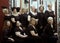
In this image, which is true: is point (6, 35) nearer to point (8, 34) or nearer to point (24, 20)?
point (8, 34)

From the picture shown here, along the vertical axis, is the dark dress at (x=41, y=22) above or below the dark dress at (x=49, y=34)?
above

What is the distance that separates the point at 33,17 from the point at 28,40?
1.93ft

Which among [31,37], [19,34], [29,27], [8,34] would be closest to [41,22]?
[29,27]

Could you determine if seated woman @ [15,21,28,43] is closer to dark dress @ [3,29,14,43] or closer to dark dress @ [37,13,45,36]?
dark dress @ [3,29,14,43]

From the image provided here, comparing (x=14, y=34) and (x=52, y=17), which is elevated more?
(x=52, y=17)

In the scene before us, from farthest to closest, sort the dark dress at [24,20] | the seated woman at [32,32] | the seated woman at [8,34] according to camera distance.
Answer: the dark dress at [24,20]
the seated woman at [32,32]
the seated woman at [8,34]

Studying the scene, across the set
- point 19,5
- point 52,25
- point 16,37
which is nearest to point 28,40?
point 16,37

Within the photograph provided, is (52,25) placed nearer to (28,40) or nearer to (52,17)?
(52,17)

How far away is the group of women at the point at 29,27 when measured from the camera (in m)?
5.74

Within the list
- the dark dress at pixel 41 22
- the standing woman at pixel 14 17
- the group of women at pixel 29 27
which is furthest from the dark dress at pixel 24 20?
the dark dress at pixel 41 22

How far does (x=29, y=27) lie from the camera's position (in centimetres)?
579

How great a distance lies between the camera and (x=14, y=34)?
19.0ft

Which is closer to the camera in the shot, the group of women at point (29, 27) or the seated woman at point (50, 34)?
the group of women at point (29, 27)

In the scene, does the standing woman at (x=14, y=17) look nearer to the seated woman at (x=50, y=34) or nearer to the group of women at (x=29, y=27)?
the group of women at (x=29, y=27)
